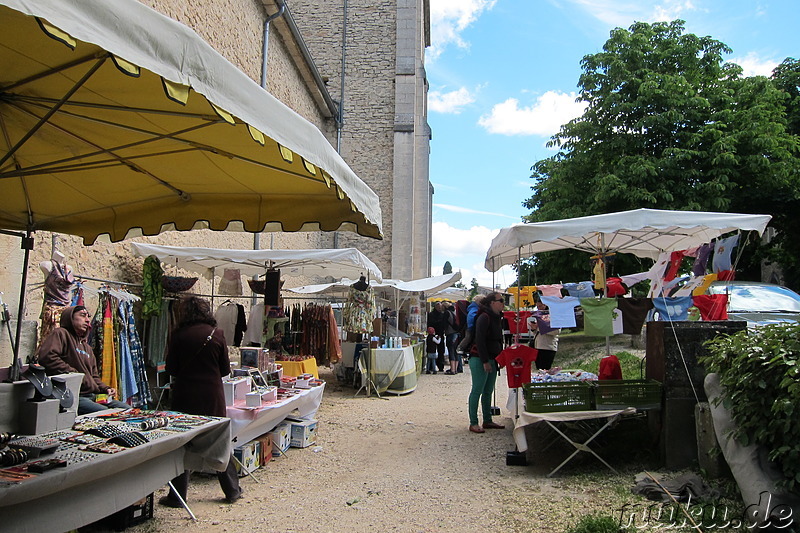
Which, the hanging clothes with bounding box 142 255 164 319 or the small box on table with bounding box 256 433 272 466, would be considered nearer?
the small box on table with bounding box 256 433 272 466

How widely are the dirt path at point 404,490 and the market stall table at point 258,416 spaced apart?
0.39 meters

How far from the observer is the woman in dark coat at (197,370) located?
423 cm

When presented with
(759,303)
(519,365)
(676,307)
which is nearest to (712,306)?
(676,307)

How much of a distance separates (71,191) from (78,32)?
2.57 m

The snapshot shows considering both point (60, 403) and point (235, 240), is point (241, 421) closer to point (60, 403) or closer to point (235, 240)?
point (60, 403)

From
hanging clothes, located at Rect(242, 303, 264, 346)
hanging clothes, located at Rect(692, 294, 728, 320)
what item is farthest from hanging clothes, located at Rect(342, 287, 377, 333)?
hanging clothes, located at Rect(692, 294, 728, 320)

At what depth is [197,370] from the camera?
14.0 ft

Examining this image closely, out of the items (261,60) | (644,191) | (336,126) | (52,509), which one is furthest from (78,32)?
(336,126)

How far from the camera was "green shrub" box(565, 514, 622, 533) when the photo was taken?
11.4 ft

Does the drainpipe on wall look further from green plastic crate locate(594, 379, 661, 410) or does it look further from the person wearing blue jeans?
green plastic crate locate(594, 379, 661, 410)

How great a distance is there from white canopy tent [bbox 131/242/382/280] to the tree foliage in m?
9.02

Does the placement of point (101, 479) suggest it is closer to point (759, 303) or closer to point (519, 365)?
point (519, 365)

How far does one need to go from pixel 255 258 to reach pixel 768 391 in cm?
598

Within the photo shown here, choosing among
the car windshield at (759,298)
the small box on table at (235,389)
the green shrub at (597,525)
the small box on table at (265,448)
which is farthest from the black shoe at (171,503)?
the car windshield at (759,298)
